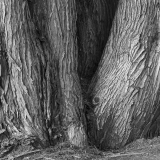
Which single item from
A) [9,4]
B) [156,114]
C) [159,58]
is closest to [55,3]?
[9,4]

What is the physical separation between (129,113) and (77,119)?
0.69 metres

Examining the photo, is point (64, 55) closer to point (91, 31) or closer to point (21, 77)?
point (21, 77)

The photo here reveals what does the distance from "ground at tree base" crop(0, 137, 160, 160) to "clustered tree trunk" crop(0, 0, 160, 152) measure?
5.2 inches

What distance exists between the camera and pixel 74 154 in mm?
3811

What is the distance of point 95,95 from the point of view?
→ 174 inches

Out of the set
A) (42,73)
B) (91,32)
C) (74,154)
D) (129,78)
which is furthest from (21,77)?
(91,32)

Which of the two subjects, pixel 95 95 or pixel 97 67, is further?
pixel 97 67

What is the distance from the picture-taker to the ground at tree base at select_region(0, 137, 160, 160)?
147 inches

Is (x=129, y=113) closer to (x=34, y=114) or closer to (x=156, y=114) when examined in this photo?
(x=156, y=114)

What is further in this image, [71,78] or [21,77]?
[71,78]

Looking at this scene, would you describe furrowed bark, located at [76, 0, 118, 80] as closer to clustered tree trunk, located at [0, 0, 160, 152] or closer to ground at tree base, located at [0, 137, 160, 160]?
clustered tree trunk, located at [0, 0, 160, 152]

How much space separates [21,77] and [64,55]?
25.1 inches

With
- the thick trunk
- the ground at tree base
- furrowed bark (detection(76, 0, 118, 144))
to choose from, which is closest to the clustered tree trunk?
the thick trunk

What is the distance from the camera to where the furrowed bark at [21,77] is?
3758 mm
